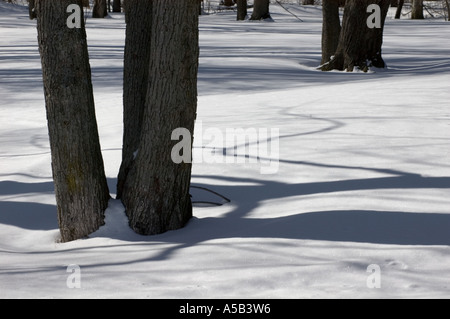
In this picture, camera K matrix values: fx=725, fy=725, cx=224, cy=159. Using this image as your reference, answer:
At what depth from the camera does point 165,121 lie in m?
5.36

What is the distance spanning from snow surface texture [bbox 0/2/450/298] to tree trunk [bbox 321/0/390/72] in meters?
0.82

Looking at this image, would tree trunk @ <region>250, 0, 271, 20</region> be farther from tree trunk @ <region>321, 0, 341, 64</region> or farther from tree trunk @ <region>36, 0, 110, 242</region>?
tree trunk @ <region>36, 0, 110, 242</region>

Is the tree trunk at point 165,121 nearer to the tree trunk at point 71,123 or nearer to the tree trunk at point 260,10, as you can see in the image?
the tree trunk at point 71,123

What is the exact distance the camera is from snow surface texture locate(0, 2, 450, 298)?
13.1 feet

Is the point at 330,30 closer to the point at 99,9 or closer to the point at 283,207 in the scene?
the point at 283,207

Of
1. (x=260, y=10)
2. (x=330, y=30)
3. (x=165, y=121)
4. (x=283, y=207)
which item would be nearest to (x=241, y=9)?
(x=260, y=10)

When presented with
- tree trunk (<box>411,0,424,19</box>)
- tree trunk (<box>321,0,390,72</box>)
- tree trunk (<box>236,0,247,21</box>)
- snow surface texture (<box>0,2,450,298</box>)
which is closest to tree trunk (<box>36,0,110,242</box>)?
snow surface texture (<box>0,2,450,298</box>)

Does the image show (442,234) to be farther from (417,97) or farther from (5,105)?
(5,105)

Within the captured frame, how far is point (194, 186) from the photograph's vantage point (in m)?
6.45

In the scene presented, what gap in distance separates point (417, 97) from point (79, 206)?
5359mm

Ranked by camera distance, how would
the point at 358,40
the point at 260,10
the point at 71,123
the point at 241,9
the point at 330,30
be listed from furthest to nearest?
the point at 241,9 < the point at 260,10 < the point at 330,30 < the point at 358,40 < the point at 71,123

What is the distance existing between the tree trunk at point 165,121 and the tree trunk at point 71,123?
0.32 metres

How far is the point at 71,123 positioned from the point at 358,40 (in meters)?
8.70
